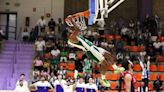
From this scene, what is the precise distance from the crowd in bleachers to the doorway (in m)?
2.46

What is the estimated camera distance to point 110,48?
840 inches

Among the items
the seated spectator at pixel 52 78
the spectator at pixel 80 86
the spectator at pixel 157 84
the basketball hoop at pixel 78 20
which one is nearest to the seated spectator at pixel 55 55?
the seated spectator at pixel 52 78

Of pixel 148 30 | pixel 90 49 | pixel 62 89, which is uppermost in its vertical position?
pixel 148 30

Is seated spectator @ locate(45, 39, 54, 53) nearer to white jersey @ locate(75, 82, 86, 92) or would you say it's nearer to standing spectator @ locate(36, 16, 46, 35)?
standing spectator @ locate(36, 16, 46, 35)

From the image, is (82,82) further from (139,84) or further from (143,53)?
(143,53)

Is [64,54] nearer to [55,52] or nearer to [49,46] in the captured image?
[55,52]

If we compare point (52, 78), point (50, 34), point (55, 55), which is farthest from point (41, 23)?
point (52, 78)

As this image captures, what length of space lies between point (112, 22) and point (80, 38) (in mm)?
14675

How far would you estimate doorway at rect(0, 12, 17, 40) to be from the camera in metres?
25.8

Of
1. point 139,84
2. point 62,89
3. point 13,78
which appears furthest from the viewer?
point 13,78

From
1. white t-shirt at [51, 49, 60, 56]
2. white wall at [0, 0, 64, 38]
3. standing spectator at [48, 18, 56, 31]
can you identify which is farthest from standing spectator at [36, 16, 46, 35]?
white t-shirt at [51, 49, 60, 56]

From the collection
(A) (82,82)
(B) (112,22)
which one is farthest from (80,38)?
(B) (112,22)

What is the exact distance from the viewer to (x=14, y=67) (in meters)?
21.3

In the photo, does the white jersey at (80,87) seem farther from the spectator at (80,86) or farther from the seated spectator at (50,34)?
the seated spectator at (50,34)
